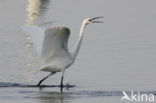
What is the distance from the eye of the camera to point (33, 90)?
56.0 feet

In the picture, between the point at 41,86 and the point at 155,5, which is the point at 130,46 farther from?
the point at 155,5

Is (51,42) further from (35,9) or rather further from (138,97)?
(35,9)

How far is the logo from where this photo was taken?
52.6ft

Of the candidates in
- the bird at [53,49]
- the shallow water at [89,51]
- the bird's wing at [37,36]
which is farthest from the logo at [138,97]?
the bird's wing at [37,36]

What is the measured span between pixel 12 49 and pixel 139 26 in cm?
487

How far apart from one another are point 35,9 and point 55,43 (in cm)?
1072

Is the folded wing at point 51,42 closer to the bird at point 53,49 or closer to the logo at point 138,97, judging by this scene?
the bird at point 53,49

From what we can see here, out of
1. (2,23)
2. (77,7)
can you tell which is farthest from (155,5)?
(2,23)

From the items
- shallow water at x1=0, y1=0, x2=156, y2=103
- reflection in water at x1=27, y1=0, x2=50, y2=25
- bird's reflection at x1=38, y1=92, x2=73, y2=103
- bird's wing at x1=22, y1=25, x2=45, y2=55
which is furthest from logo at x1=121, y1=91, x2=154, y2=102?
reflection in water at x1=27, y1=0, x2=50, y2=25

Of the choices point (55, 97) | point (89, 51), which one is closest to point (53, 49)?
point (55, 97)

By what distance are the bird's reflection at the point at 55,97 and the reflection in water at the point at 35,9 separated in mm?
8009

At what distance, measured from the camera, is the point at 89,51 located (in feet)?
67.6

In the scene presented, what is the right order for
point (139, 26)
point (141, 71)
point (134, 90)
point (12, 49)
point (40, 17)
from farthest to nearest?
point (40, 17), point (139, 26), point (12, 49), point (141, 71), point (134, 90)

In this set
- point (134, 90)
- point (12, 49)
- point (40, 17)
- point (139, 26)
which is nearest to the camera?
point (134, 90)
